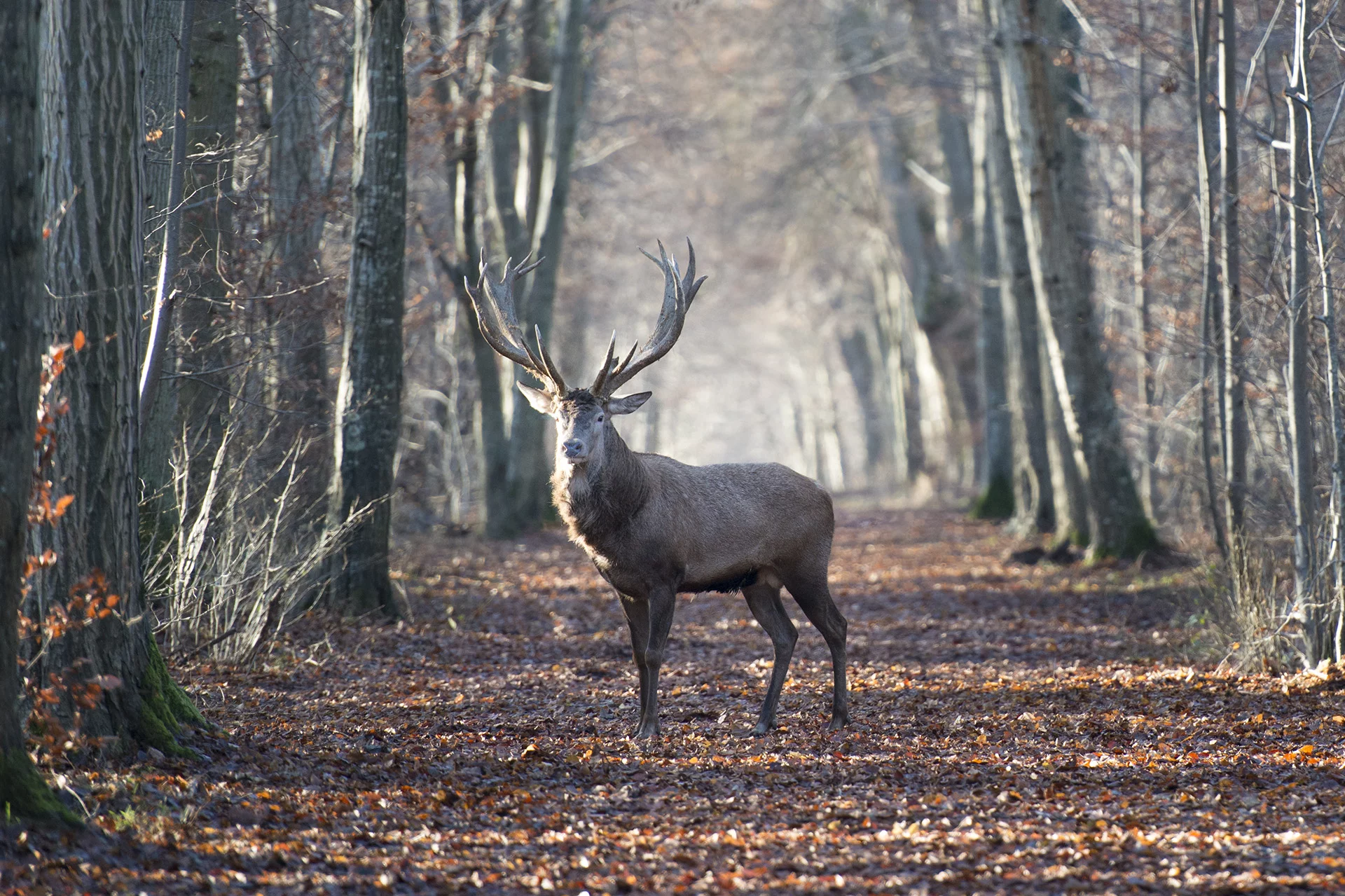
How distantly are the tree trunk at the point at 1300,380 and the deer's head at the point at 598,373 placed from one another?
4.18 metres

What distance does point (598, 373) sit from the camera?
27.8 feet

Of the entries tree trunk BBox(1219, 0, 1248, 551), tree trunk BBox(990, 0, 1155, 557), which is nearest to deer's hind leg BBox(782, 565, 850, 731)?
tree trunk BBox(1219, 0, 1248, 551)

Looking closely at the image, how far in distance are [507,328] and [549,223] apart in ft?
42.2

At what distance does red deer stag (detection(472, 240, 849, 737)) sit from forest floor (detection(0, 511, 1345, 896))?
2.10 feet

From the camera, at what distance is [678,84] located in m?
29.9

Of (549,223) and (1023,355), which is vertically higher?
(549,223)

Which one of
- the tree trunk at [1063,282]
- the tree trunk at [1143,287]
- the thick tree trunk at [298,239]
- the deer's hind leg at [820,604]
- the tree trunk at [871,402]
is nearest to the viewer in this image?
the deer's hind leg at [820,604]

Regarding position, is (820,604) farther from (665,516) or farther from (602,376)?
(602,376)

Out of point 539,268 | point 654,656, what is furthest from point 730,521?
point 539,268

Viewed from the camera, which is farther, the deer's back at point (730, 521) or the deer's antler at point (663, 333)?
the deer's back at point (730, 521)

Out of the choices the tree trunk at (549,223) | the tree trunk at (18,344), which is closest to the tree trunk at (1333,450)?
the tree trunk at (18,344)

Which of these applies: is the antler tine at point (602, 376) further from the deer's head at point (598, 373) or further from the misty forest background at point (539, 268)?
the misty forest background at point (539, 268)

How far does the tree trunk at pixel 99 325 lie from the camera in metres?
5.97

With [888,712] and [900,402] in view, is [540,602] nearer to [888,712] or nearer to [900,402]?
[888,712]
